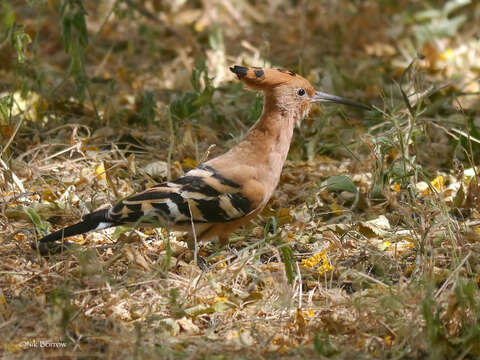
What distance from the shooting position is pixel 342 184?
3479mm

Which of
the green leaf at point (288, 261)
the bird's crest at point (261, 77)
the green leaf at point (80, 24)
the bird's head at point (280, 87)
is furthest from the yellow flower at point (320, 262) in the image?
the green leaf at point (80, 24)

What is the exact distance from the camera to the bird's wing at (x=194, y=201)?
2871 mm

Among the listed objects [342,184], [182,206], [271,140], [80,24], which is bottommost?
[342,184]

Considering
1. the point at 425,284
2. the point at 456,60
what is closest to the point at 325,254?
the point at 425,284

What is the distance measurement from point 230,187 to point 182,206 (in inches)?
8.8

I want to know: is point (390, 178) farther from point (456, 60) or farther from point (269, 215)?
point (456, 60)

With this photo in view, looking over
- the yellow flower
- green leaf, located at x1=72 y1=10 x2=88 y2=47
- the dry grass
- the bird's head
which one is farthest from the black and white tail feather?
green leaf, located at x1=72 y1=10 x2=88 y2=47

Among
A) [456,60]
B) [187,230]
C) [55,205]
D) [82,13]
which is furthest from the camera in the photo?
[456,60]

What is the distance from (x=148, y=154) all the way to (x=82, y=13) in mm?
818

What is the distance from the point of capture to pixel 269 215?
3.49 m

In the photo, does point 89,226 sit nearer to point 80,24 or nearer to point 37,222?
point 37,222

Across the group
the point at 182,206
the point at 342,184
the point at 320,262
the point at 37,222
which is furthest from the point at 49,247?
the point at 342,184

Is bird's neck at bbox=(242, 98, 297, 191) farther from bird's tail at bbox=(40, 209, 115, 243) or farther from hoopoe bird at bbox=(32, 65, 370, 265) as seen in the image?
bird's tail at bbox=(40, 209, 115, 243)

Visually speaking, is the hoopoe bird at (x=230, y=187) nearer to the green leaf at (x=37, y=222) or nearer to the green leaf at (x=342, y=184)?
the green leaf at (x=37, y=222)
